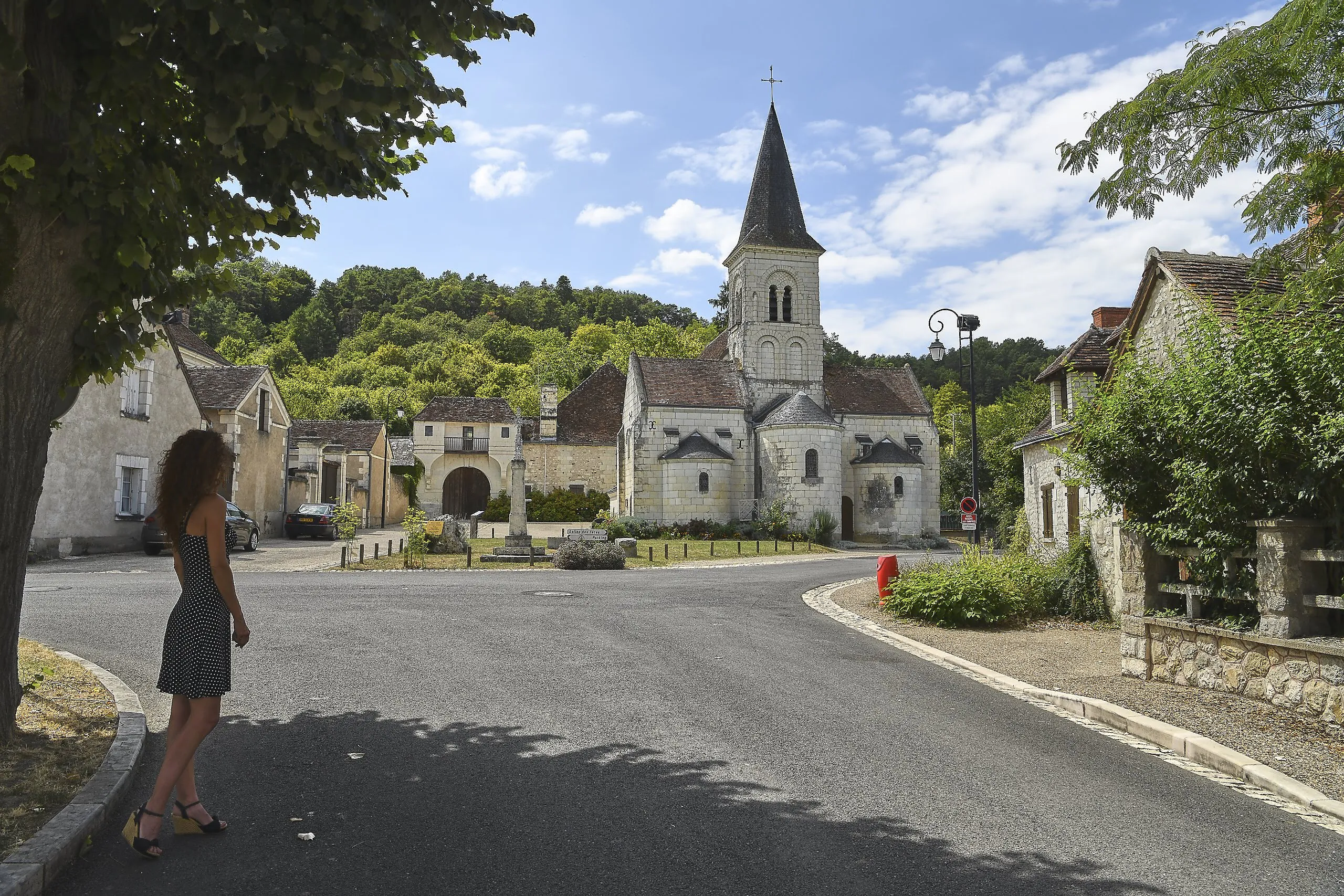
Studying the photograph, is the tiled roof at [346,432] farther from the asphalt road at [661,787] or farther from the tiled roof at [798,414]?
the asphalt road at [661,787]

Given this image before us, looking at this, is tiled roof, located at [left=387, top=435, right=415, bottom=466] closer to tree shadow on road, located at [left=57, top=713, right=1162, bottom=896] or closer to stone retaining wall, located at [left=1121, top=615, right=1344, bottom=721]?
stone retaining wall, located at [left=1121, top=615, right=1344, bottom=721]

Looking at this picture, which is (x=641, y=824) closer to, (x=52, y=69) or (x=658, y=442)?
(x=52, y=69)

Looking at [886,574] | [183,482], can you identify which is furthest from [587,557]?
[183,482]

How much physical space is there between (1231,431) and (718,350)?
43.3m

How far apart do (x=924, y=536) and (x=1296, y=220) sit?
34.4 metres

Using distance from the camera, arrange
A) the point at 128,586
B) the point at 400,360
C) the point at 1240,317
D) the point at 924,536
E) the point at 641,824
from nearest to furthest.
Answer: the point at 641,824, the point at 1240,317, the point at 128,586, the point at 924,536, the point at 400,360

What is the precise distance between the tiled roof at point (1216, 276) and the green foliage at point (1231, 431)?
303cm

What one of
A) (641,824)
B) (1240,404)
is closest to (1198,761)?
(1240,404)

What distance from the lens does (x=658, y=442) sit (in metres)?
40.8

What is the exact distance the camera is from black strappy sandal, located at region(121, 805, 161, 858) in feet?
12.5

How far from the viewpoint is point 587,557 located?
21938 millimetres

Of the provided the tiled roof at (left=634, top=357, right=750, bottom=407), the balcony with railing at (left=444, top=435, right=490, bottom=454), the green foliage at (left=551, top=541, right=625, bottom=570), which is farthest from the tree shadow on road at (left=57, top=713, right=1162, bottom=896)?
the balcony with railing at (left=444, top=435, right=490, bottom=454)

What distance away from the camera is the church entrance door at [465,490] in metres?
52.9

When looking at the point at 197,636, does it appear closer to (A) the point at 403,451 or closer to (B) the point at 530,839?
(B) the point at 530,839
